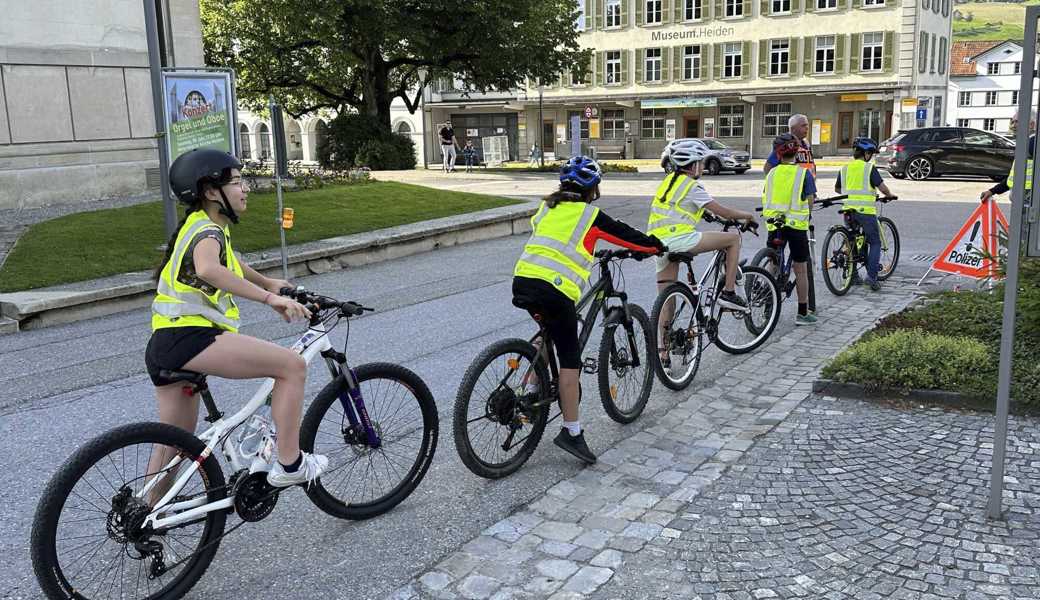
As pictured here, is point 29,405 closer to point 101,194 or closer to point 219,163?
point 219,163

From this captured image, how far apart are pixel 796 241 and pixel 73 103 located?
50.9ft

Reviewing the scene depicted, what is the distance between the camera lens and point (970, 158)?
26938mm

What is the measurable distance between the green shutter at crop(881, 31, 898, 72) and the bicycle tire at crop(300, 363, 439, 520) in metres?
47.2

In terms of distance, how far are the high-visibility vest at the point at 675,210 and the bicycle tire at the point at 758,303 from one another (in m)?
0.94

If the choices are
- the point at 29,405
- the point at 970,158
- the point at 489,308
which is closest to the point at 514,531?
the point at 29,405

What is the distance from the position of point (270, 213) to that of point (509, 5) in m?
18.2

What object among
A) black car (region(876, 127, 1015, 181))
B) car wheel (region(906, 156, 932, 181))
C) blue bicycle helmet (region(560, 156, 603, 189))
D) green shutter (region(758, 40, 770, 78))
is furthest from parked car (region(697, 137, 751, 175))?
blue bicycle helmet (region(560, 156, 603, 189))

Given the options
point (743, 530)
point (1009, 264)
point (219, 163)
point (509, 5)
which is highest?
point (509, 5)

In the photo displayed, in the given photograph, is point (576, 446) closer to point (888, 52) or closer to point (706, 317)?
point (706, 317)

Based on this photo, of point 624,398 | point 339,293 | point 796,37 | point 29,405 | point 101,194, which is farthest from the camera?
point 796,37

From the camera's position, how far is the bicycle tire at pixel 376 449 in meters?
4.18

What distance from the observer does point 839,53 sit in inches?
1863

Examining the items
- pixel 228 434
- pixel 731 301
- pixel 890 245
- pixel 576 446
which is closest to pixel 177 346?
pixel 228 434

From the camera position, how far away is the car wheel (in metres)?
27.5
